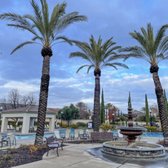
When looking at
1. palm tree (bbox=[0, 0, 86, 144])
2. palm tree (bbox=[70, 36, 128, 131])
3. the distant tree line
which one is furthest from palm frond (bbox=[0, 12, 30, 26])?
the distant tree line

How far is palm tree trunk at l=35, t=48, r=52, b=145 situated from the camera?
14475mm

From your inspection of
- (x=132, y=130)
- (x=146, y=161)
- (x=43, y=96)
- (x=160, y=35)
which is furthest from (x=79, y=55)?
(x=146, y=161)

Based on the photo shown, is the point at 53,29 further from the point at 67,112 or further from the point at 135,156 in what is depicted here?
the point at 67,112

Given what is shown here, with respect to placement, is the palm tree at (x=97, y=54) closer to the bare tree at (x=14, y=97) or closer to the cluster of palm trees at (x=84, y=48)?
the cluster of palm trees at (x=84, y=48)

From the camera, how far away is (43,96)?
15.0 meters

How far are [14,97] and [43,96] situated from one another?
59632 mm

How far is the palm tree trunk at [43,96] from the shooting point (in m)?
14.5

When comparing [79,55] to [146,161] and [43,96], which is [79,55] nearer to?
[43,96]

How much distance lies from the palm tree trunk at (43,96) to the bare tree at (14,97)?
189 ft

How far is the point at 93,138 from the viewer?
19219 millimetres

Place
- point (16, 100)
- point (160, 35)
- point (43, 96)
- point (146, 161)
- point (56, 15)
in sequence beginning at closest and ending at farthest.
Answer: point (146, 161)
point (43, 96)
point (56, 15)
point (160, 35)
point (16, 100)

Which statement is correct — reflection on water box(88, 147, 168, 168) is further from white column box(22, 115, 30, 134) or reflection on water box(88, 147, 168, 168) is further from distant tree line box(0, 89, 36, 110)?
distant tree line box(0, 89, 36, 110)

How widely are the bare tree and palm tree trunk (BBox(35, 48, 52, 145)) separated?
5772 cm

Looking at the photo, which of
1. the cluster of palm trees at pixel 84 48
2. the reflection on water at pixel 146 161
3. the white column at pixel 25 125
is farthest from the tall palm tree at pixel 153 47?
the white column at pixel 25 125
